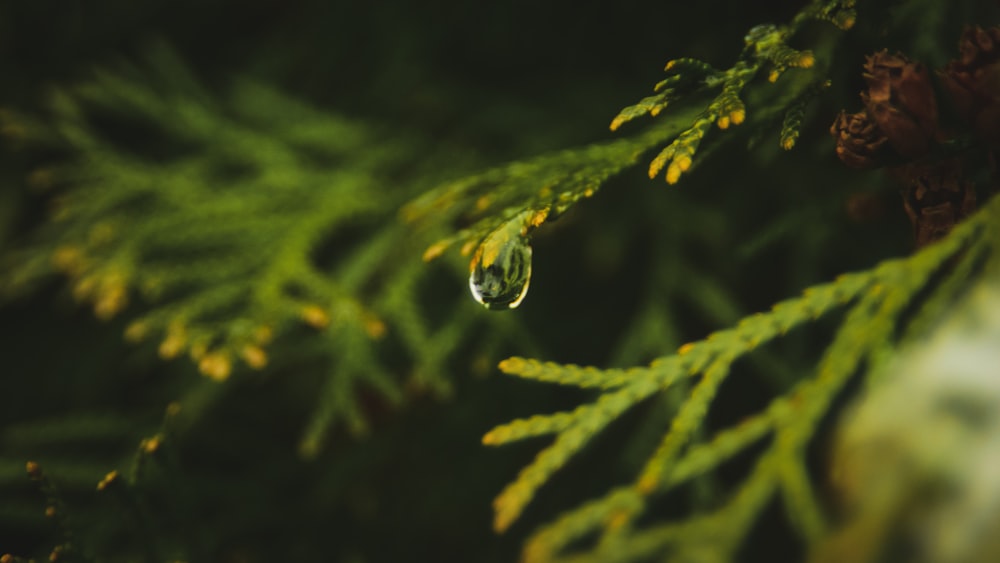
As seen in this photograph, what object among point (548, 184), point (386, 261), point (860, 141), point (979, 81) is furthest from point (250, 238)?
point (979, 81)

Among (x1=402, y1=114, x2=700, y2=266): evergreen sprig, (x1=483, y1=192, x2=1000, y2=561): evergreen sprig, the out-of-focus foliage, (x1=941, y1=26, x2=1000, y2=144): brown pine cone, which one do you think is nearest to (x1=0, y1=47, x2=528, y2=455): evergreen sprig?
the out-of-focus foliage

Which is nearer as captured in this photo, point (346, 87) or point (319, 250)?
point (319, 250)

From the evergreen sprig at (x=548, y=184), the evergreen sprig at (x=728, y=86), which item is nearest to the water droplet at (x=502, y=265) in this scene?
the evergreen sprig at (x=548, y=184)

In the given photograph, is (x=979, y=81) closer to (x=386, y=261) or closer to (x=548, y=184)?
(x=548, y=184)

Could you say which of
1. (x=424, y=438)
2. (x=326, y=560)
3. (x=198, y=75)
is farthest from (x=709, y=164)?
(x=198, y=75)

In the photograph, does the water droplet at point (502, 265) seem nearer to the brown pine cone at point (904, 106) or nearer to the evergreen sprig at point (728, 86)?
the evergreen sprig at point (728, 86)

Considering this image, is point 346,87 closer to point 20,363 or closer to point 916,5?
point 20,363
